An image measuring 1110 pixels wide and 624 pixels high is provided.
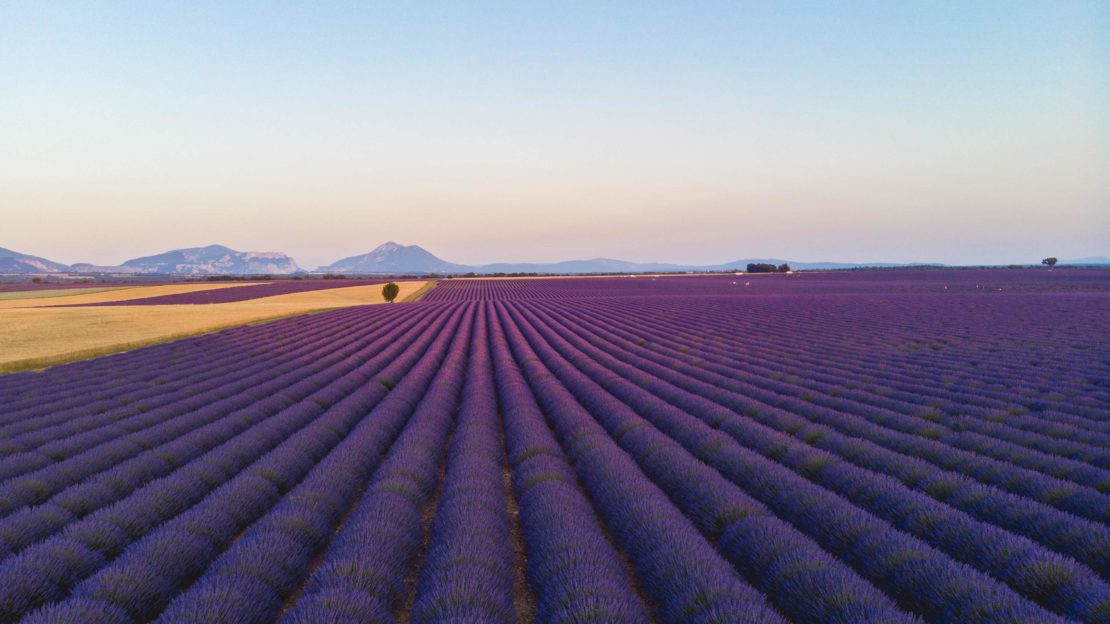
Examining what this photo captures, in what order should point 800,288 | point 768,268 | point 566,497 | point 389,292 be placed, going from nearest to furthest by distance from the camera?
point 566,497 → point 389,292 → point 800,288 → point 768,268

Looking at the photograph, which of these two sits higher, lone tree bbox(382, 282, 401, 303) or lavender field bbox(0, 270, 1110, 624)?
lavender field bbox(0, 270, 1110, 624)

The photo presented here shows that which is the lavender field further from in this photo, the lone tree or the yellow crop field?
the lone tree

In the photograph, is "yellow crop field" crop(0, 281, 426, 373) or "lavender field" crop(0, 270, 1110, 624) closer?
"lavender field" crop(0, 270, 1110, 624)

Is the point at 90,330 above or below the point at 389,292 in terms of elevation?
below

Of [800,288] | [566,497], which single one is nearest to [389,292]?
[800,288]

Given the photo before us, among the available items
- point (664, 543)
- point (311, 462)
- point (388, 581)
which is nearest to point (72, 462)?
point (311, 462)

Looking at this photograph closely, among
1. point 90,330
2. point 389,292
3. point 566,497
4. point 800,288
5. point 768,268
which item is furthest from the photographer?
point 768,268

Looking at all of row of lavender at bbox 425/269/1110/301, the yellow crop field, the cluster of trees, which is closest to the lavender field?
the yellow crop field

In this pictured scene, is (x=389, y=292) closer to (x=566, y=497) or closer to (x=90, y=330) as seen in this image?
(x=90, y=330)
